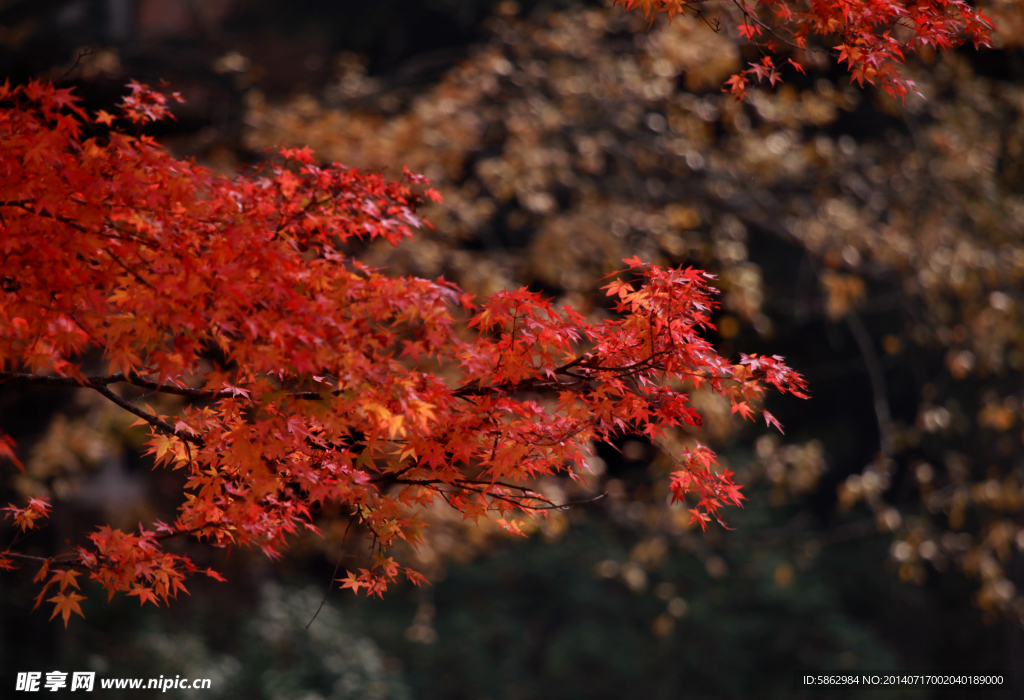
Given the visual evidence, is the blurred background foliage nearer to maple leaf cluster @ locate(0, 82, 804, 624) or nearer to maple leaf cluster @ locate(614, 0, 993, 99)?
maple leaf cluster @ locate(614, 0, 993, 99)

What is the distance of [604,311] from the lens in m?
5.10

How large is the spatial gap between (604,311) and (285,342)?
12.6 feet

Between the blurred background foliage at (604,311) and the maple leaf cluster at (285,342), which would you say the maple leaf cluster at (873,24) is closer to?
the maple leaf cluster at (285,342)

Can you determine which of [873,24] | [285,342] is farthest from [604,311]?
[285,342]

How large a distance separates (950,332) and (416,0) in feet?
17.5

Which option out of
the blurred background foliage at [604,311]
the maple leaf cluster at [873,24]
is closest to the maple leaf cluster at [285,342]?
the maple leaf cluster at [873,24]

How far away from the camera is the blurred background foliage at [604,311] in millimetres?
4859

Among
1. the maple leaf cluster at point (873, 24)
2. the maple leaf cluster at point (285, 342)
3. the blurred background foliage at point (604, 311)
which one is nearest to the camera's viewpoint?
the maple leaf cluster at point (285, 342)

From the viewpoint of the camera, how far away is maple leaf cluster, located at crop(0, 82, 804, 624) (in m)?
1.43

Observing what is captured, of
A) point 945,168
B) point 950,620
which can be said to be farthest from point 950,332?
point 950,620

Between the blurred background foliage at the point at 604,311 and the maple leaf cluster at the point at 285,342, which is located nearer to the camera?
the maple leaf cluster at the point at 285,342

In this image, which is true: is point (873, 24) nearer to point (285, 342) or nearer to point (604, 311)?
point (285, 342)

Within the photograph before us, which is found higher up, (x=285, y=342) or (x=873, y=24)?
(x=873, y=24)

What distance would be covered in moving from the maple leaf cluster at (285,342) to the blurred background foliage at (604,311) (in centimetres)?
174
